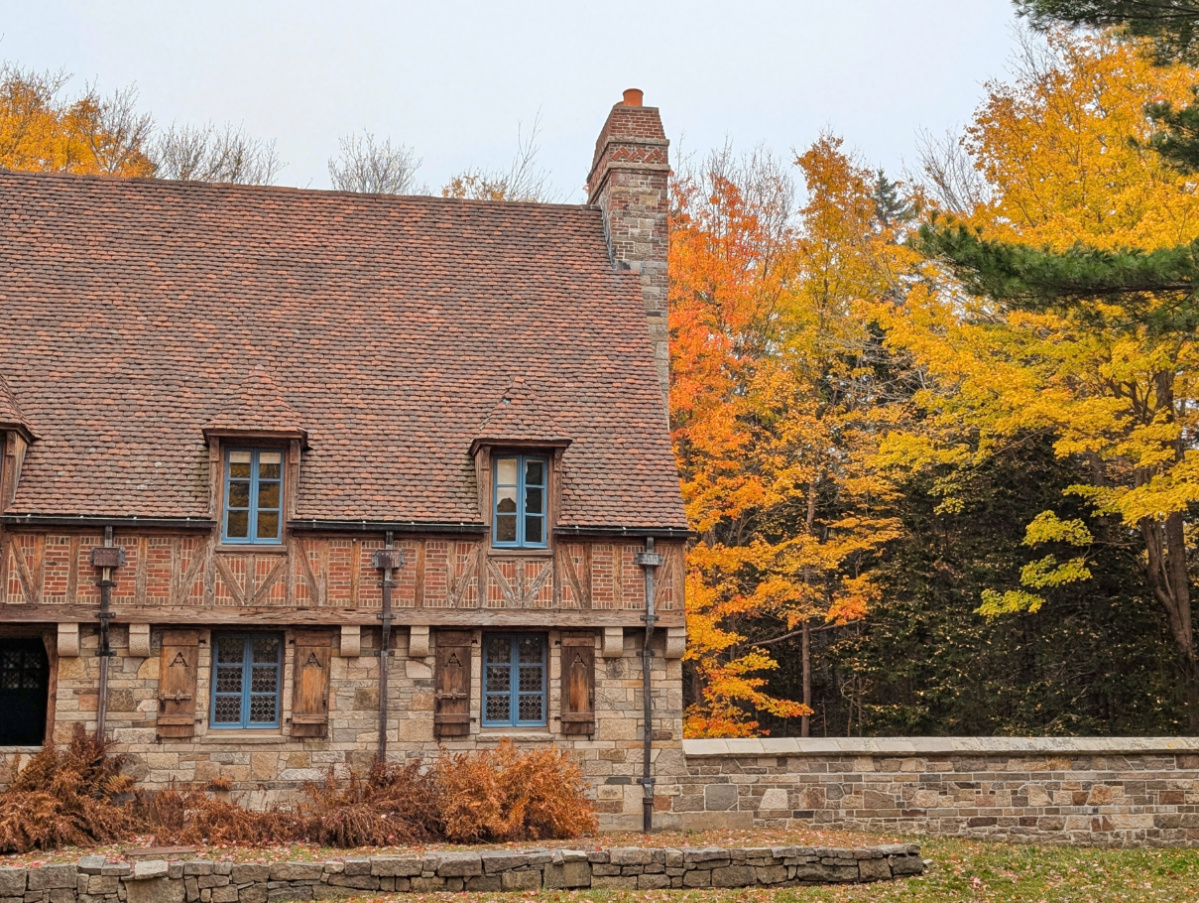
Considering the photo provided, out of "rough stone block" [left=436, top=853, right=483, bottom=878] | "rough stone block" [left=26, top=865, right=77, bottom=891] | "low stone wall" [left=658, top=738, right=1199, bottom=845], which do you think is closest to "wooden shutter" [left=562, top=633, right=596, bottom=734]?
"low stone wall" [left=658, top=738, right=1199, bottom=845]

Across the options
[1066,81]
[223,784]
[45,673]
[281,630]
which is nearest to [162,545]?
[281,630]

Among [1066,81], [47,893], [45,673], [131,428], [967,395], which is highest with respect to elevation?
[1066,81]

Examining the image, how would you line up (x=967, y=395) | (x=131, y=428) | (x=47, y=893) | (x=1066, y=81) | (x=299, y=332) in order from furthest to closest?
(x=1066, y=81)
(x=967, y=395)
(x=299, y=332)
(x=131, y=428)
(x=47, y=893)

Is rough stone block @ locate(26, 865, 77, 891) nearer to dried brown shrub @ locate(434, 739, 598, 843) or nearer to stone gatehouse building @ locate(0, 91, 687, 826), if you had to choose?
stone gatehouse building @ locate(0, 91, 687, 826)

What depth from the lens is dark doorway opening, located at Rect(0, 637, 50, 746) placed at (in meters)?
18.2

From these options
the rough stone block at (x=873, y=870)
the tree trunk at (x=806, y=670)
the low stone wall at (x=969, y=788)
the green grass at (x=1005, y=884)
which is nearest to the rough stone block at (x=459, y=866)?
the green grass at (x=1005, y=884)

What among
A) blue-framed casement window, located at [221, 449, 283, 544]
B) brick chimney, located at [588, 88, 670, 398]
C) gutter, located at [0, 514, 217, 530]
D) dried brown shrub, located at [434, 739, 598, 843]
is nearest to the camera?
dried brown shrub, located at [434, 739, 598, 843]

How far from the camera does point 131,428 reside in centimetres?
1644

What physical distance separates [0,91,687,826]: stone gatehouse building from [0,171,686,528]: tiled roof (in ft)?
0.16

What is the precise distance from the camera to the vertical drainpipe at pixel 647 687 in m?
15.8

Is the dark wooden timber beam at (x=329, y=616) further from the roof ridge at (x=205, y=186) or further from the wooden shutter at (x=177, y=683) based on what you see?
the roof ridge at (x=205, y=186)

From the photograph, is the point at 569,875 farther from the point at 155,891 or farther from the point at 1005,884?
the point at 1005,884

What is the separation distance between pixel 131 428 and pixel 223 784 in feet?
15.6

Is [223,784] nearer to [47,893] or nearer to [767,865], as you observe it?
[47,893]
